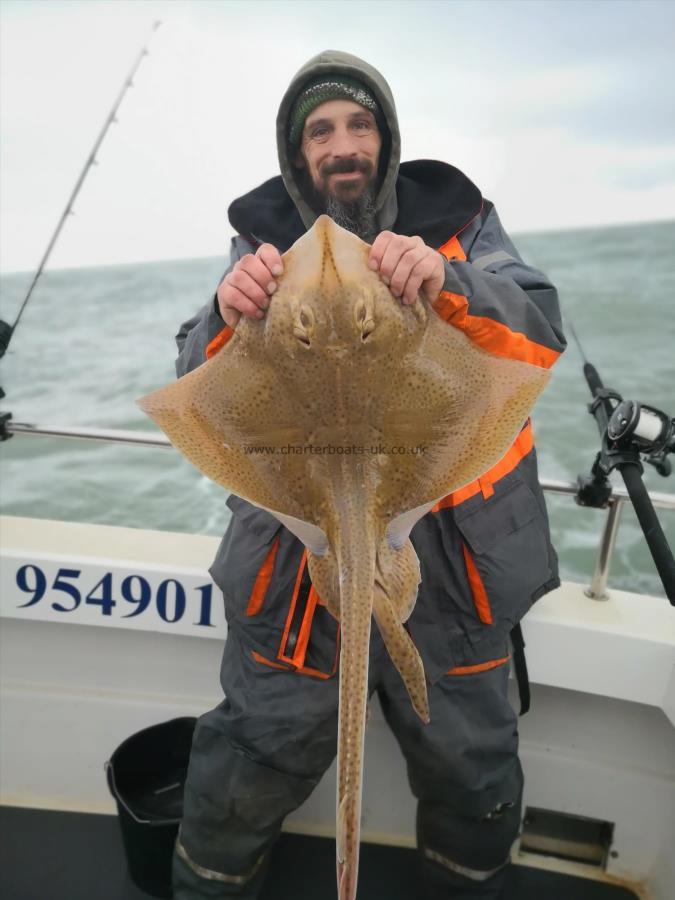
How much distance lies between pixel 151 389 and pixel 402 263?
13.3 meters

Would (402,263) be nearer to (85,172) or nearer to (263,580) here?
(263,580)

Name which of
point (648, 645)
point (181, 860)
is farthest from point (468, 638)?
point (181, 860)

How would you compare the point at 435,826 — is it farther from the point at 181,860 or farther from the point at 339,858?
the point at 339,858

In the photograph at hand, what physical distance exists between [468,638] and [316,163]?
2009 mm

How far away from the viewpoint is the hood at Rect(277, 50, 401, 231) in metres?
2.65

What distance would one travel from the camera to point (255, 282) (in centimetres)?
164

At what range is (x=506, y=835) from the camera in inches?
95.3

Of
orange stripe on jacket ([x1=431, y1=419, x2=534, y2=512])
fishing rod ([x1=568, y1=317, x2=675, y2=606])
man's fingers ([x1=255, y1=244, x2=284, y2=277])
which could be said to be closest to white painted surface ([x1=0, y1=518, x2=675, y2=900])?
fishing rod ([x1=568, y1=317, x2=675, y2=606])

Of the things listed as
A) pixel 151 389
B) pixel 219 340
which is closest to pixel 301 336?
pixel 219 340

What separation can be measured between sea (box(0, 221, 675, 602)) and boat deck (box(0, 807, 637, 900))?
6.25ft

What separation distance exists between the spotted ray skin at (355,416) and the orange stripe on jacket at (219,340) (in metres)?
0.23

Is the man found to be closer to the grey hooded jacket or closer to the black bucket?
the grey hooded jacket

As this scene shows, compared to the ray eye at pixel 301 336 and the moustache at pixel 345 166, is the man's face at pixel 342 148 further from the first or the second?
the ray eye at pixel 301 336

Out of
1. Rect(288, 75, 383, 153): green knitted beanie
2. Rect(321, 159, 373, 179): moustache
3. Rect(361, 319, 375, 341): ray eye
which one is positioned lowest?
Rect(361, 319, 375, 341): ray eye
